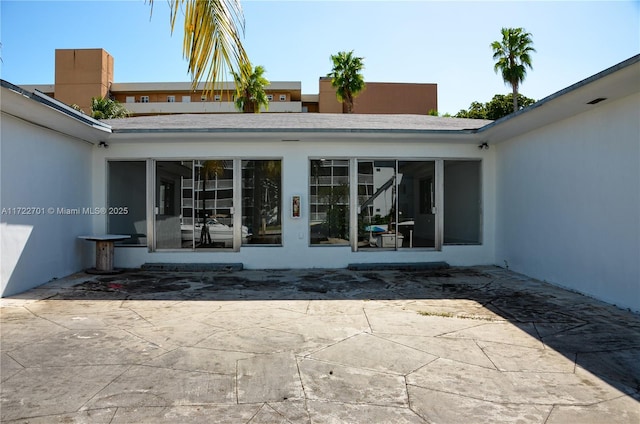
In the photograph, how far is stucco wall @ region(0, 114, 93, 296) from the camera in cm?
635

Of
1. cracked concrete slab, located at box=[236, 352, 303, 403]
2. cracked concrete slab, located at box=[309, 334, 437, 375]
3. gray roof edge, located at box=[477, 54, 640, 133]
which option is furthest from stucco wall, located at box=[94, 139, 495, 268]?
cracked concrete slab, located at box=[236, 352, 303, 403]

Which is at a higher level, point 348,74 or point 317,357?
point 348,74

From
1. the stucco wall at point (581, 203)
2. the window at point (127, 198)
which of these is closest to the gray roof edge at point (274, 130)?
the window at point (127, 198)

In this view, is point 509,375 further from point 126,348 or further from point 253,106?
point 253,106

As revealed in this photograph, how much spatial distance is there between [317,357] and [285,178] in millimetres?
5925

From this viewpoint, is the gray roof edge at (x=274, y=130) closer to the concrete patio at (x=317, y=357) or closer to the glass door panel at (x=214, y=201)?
the glass door panel at (x=214, y=201)

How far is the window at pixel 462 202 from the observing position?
961 centimetres

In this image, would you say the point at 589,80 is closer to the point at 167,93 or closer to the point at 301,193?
the point at 301,193

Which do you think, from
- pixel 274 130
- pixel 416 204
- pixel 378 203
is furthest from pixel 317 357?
pixel 416 204

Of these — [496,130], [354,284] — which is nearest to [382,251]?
[354,284]

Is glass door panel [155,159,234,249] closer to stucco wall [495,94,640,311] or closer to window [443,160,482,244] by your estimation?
window [443,160,482,244]

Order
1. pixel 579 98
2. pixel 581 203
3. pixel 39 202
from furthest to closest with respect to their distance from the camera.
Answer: pixel 39 202, pixel 581 203, pixel 579 98

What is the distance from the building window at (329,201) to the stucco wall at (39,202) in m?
5.07

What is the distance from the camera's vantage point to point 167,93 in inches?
1668
